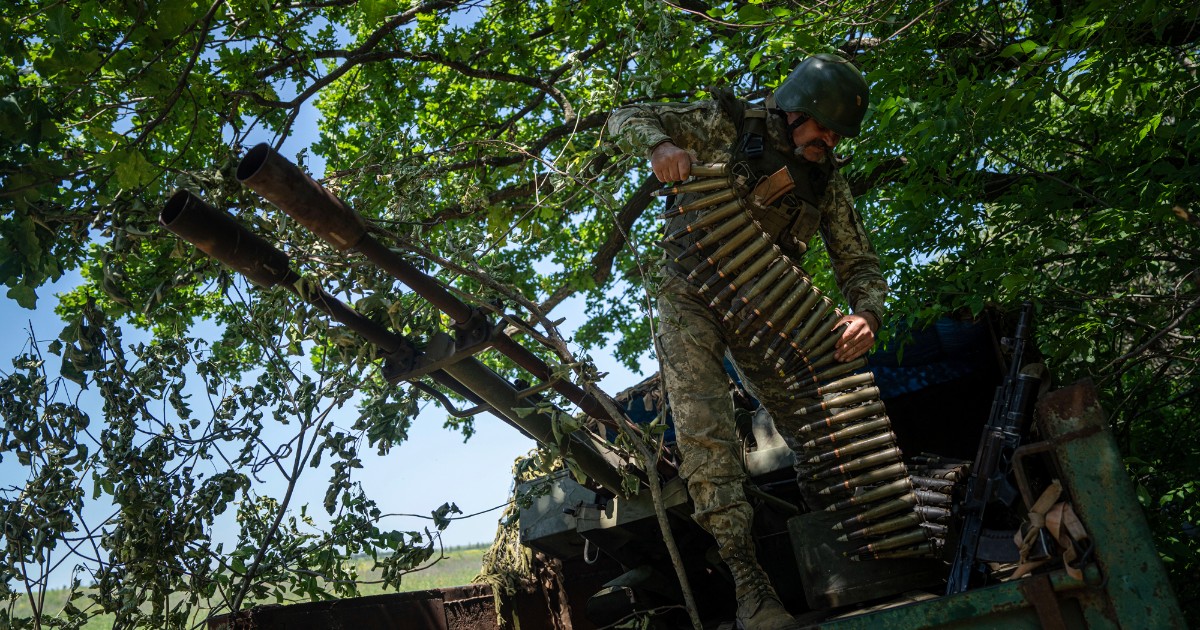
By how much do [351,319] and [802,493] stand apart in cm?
224

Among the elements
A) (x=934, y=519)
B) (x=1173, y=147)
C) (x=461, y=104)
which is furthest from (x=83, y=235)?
(x=461, y=104)

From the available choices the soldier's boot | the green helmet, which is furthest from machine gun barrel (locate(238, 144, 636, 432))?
the green helmet

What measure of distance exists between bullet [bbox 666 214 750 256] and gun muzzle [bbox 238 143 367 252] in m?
1.58

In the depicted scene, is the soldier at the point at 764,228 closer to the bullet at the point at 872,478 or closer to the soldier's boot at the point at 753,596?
the soldier's boot at the point at 753,596

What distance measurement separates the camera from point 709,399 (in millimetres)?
4008

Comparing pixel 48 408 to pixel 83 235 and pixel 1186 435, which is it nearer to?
pixel 83 235

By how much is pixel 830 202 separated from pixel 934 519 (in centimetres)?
169

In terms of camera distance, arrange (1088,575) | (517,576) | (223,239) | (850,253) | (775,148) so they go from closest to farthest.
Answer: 1. (1088,575)
2. (223,239)
3. (775,148)
4. (850,253)
5. (517,576)

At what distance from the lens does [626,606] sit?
4715 mm

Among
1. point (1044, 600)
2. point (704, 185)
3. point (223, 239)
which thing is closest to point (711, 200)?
point (704, 185)

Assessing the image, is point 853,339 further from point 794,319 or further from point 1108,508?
point 1108,508

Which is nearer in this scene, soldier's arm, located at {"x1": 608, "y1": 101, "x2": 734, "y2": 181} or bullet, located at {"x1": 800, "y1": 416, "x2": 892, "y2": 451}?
soldier's arm, located at {"x1": 608, "y1": 101, "x2": 734, "y2": 181}

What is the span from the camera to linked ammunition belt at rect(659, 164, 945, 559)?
13.6 ft

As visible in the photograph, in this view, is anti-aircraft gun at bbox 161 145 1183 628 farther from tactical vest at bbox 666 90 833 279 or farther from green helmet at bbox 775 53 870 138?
green helmet at bbox 775 53 870 138
